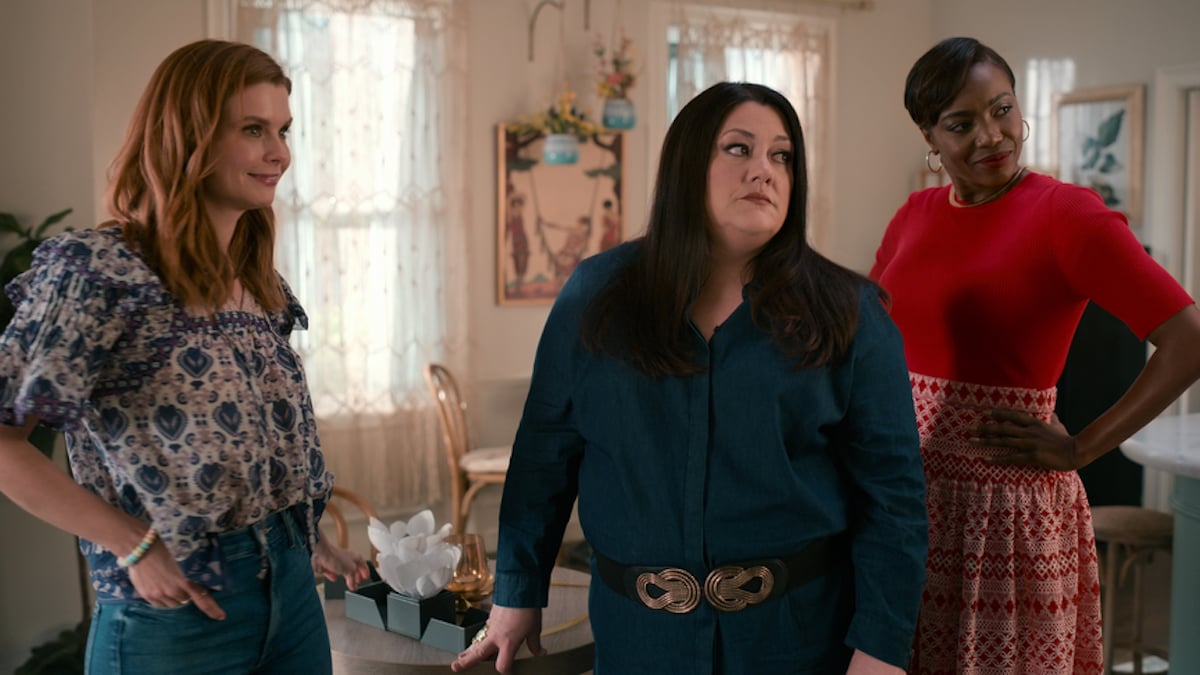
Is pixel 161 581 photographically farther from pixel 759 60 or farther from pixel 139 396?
pixel 759 60

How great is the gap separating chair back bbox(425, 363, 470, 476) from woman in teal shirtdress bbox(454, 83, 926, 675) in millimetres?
3211

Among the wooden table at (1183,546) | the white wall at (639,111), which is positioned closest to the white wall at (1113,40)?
the white wall at (639,111)

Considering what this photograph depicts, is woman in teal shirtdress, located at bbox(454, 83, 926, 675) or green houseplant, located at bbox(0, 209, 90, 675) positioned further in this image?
green houseplant, located at bbox(0, 209, 90, 675)

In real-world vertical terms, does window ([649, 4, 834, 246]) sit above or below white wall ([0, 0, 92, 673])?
above

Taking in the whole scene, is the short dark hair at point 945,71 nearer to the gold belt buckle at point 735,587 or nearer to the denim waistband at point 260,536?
the gold belt buckle at point 735,587

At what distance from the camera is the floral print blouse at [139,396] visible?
4.69 ft

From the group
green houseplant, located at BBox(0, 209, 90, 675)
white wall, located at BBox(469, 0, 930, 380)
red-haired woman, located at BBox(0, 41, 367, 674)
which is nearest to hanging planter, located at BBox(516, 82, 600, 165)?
white wall, located at BBox(469, 0, 930, 380)

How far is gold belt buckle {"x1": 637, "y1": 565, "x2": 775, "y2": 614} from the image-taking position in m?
1.46

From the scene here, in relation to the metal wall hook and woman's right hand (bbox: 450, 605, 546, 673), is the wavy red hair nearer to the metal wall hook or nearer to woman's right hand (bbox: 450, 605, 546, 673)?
woman's right hand (bbox: 450, 605, 546, 673)

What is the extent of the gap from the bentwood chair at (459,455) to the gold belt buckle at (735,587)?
324 cm

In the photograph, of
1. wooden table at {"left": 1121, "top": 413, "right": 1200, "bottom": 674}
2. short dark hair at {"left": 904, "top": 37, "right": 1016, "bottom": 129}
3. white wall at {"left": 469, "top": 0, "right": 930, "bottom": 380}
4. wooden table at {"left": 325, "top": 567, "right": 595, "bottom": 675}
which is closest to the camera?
short dark hair at {"left": 904, "top": 37, "right": 1016, "bottom": 129}

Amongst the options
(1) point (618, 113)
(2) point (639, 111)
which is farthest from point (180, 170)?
(2) point (639, 111)

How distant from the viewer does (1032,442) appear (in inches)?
68.2

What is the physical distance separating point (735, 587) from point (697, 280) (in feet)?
1.39
